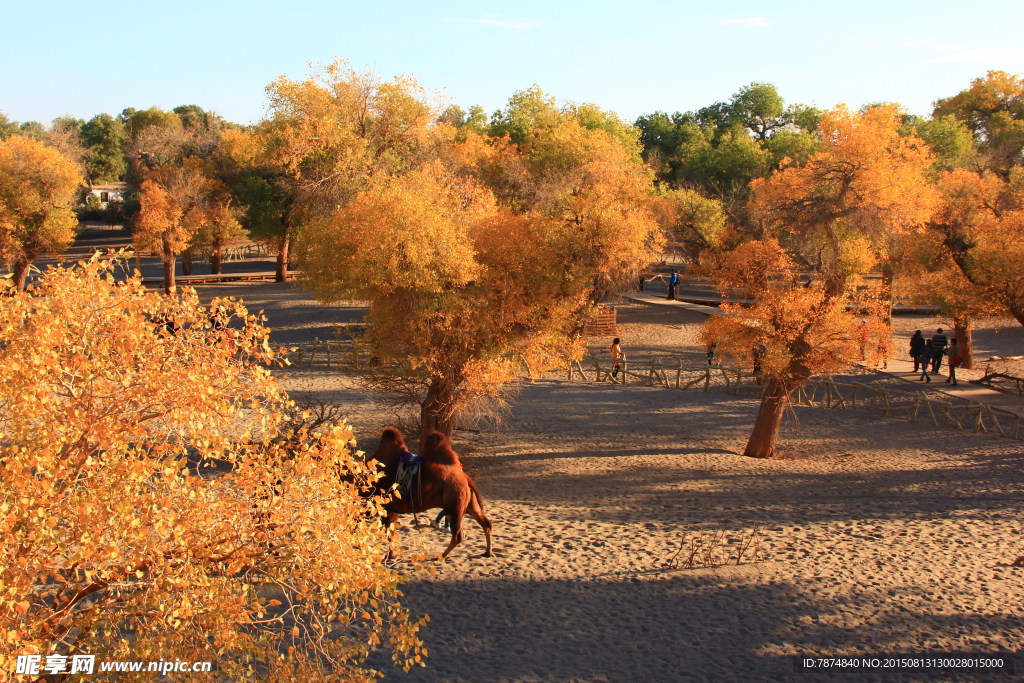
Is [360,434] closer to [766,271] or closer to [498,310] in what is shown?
[498,310]

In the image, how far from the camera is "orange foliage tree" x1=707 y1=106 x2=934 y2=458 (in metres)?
14.7

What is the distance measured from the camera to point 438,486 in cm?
920

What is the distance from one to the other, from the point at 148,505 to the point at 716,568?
6.99m

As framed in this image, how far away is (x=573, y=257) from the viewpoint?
14.2 metres

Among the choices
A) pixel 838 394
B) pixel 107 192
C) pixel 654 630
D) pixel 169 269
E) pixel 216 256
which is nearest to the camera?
pixel 654 630

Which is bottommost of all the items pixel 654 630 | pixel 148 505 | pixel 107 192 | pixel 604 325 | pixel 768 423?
pixel 654 630

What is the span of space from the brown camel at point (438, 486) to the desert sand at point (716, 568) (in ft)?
1.97

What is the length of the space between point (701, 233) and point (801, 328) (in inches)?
639

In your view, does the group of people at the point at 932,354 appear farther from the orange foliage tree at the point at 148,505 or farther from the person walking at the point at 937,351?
the orange foliage tree at the point at 148,505

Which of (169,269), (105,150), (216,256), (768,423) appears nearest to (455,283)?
(768,423)

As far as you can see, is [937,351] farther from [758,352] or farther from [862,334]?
[758,352]

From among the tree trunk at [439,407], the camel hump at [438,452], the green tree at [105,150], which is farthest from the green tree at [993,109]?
the green tree at [105,150]

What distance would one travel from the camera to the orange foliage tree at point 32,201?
31.6 m

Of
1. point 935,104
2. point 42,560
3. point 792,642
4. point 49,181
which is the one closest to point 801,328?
point 792,642
